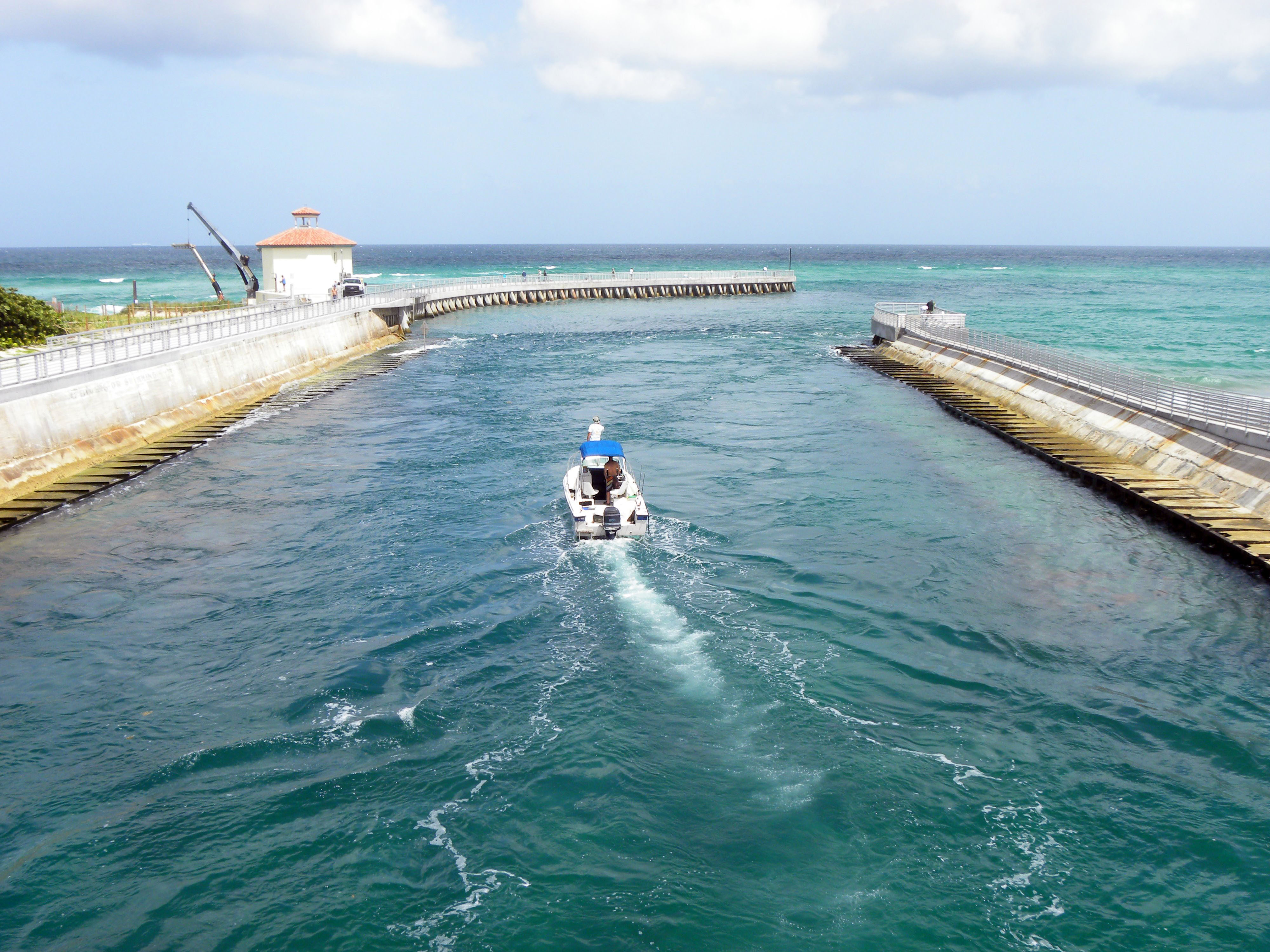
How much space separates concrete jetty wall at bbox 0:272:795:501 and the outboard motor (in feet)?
60.8

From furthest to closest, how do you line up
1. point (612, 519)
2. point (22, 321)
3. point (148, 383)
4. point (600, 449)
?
point (22, 321)
point (148, 383)
point (600, 449)
point (612, 519)

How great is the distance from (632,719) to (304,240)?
6431 centimetres

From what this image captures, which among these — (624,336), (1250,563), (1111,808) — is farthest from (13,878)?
(624,336)

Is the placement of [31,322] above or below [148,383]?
above

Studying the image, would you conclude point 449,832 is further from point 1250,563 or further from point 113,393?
point 113,393

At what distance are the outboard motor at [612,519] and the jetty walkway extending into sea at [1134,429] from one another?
1597 centimetres

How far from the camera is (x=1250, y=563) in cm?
2475

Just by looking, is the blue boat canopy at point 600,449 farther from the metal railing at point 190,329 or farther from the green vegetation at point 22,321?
the green vegetation at point 22,321

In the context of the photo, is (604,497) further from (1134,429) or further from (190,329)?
(190,329)

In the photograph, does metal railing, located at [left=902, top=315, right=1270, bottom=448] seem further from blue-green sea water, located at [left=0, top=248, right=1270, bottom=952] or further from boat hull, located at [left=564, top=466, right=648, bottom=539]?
boat hull, located at [left=564, top=466, right=648, bottom=539]

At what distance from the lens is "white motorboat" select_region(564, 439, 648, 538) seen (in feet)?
87.3

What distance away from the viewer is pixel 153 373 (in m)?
40.6

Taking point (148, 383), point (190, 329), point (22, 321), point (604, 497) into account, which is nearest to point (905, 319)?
point (190, 329)

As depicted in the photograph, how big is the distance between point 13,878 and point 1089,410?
126 feet
